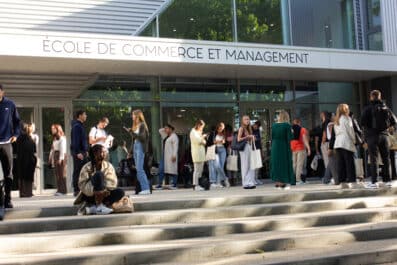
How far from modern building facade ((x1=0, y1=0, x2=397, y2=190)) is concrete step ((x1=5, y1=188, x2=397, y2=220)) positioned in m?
5.70

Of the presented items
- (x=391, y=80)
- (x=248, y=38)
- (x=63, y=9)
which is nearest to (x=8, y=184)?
(x=63, y=9)

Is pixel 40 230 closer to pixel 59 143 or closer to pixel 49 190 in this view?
pixel 59 143

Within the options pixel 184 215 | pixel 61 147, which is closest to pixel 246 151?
pixel 61 147

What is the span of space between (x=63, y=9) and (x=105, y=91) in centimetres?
244

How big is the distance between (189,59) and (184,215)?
7.26 metres

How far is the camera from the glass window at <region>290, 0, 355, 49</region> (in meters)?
18.2

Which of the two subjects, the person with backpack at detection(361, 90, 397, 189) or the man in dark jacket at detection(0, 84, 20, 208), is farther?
the person with backpack at detection(361, 90, 397, 189)

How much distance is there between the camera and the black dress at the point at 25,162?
11672 millimetres

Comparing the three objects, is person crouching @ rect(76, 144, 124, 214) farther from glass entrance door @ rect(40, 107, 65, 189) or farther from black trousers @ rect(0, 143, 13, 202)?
glass entrance door @ rect(40, 107, 65, 189)

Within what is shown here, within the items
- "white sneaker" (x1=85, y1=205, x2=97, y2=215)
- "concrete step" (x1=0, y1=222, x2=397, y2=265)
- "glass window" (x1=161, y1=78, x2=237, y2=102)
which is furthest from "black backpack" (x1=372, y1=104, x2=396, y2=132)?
"glass window" (x1=161, y1=78, x2=237, y2=102)

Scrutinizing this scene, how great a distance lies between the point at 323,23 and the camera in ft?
61.2

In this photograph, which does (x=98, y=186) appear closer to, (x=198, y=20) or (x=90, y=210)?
(x=90, y=210)

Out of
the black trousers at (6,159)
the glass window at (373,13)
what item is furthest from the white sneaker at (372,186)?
the glass window at (373,13)

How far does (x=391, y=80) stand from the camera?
722 inches
